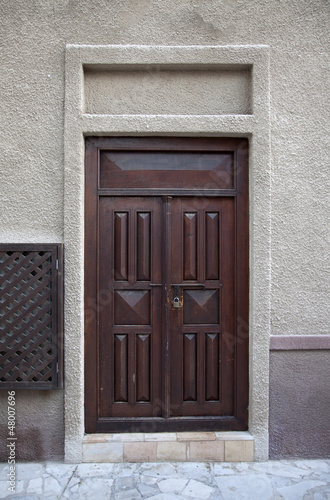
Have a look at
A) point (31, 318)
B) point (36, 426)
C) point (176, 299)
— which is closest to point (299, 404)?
point (176, 299)

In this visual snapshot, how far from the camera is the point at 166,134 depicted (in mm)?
3396

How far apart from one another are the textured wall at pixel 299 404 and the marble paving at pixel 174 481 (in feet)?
0.38

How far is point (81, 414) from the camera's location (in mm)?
3326

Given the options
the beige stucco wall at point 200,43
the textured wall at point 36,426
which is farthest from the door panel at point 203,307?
the textured wall at point 36,426

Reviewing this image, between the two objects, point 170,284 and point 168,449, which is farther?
point 170,284

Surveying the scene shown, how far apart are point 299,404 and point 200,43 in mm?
3252

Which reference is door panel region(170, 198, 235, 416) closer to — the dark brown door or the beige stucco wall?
the dark brown door

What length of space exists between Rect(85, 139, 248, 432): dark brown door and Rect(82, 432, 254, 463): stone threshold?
14 centimetres

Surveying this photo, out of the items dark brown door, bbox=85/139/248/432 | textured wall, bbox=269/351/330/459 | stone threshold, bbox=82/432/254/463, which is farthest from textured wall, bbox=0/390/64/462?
textured wall, bbox=269/351/330/459

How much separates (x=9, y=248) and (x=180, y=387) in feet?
6.27

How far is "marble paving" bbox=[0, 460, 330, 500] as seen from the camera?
9.38 ft

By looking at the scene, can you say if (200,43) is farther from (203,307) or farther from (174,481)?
(174,481)

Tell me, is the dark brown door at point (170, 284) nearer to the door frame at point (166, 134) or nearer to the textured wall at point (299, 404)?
the door frame at point (166, 134)

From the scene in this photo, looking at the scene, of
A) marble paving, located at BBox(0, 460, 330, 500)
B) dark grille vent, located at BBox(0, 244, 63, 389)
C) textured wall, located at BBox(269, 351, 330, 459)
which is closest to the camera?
marble paving, located at BBox(0, 460, 330, 500)
